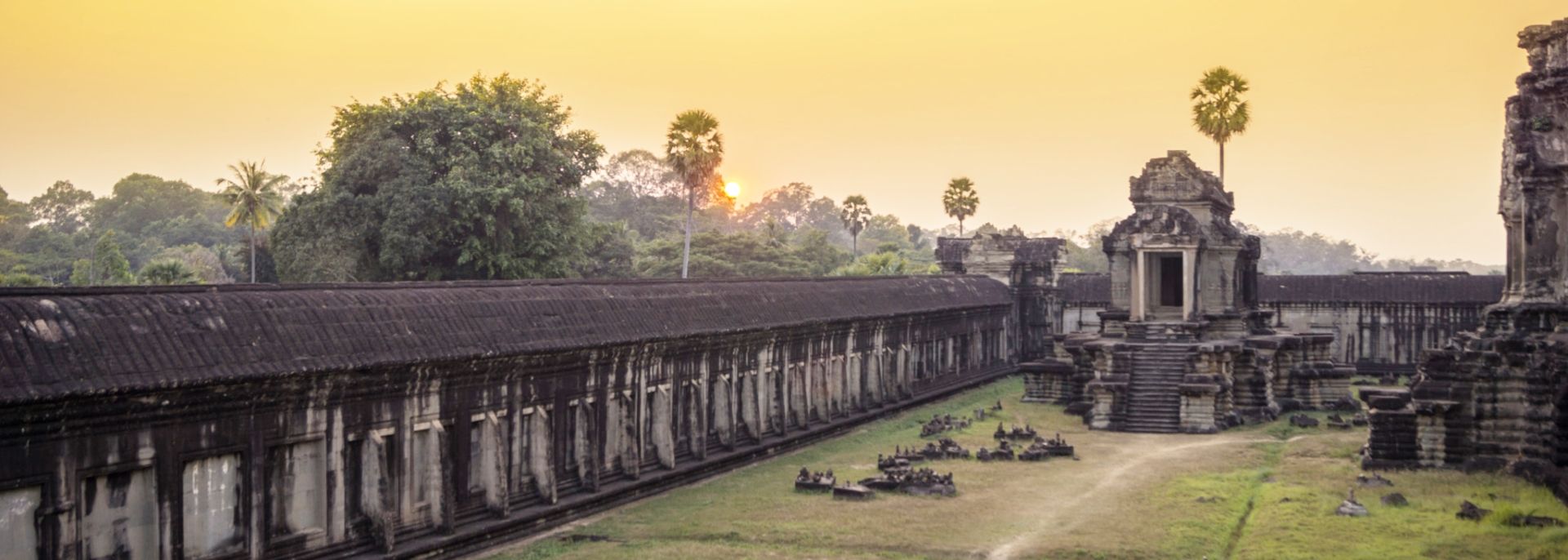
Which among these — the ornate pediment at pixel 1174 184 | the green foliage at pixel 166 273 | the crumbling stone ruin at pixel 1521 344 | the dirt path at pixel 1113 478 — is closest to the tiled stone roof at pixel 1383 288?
the ornate pediment at pixel 1174 184

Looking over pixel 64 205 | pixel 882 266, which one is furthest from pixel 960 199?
pixel 64 205

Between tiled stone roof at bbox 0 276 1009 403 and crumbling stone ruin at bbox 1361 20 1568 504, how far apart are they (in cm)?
1340

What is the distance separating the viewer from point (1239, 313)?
133 feet

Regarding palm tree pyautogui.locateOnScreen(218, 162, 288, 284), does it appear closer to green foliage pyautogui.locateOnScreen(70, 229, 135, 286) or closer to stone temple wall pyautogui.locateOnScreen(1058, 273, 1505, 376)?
green foliage pyautogui.locateOnScreen(70, 229, 135, 286)

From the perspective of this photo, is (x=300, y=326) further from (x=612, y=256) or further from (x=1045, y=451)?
(x=612, y=256)

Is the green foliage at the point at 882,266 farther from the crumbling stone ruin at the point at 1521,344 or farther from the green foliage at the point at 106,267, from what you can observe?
the crumbling stone ruin at the point at 1521,344

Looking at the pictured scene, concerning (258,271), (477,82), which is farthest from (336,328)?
(258,271)

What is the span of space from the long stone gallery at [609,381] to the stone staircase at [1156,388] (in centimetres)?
7

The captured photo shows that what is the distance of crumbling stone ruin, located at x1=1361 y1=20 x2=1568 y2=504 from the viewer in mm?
26156

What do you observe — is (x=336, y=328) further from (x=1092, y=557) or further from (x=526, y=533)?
(x=1092, y=557)

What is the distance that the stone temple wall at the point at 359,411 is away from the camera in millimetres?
14961

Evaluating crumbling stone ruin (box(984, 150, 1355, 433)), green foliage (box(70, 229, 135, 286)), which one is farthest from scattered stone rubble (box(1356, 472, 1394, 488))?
green foliage (box(70, 229, 135, 286))

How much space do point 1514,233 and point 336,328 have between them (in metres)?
22.0

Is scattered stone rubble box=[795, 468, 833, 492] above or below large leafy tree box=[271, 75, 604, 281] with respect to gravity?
below
